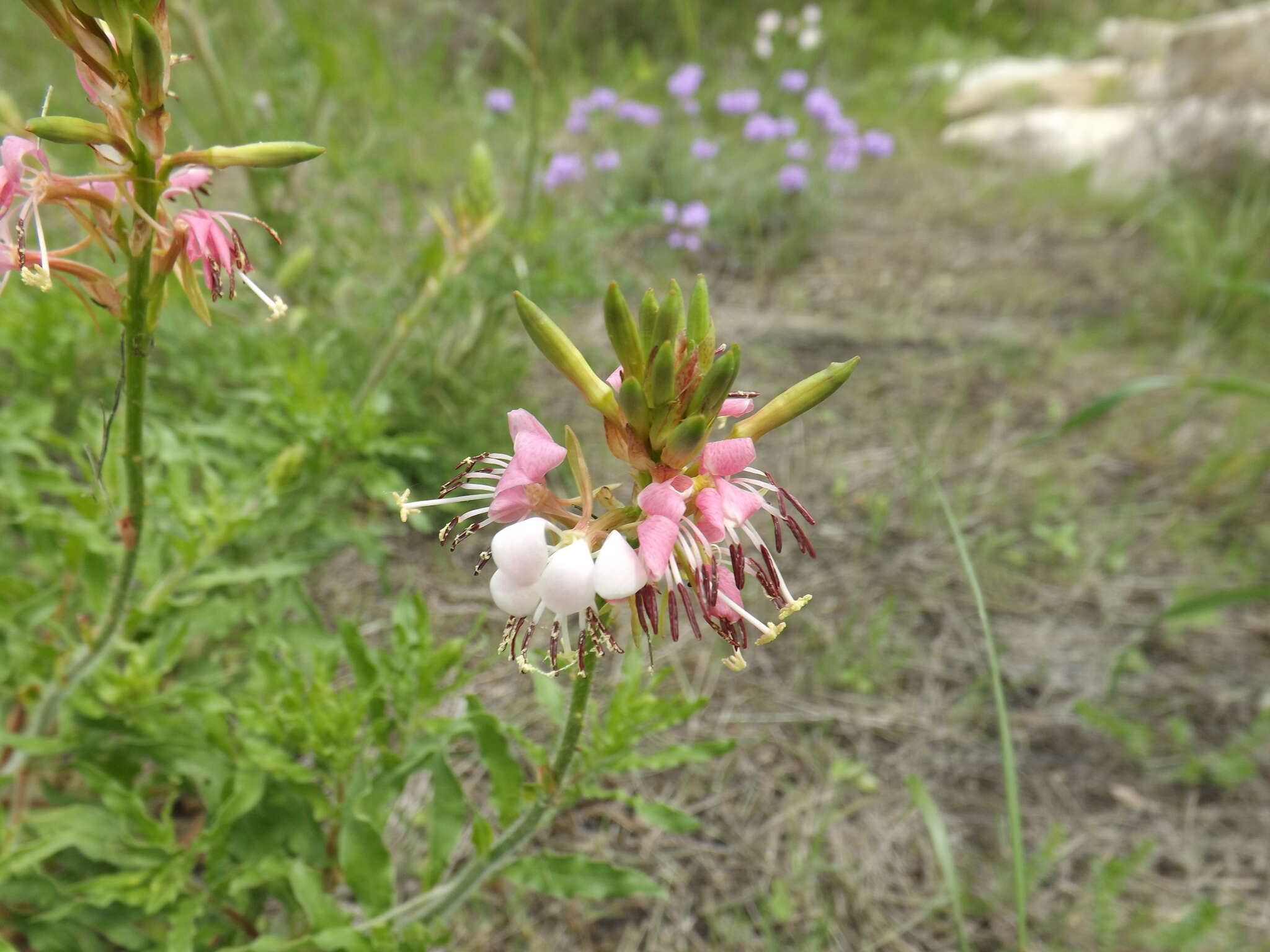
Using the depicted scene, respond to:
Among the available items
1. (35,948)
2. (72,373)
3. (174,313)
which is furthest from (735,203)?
(35,948)

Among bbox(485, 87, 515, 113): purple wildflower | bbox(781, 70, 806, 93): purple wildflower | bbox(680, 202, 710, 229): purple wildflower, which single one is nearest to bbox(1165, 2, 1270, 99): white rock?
bbox(781, 70, 806, 93): purple wildflower

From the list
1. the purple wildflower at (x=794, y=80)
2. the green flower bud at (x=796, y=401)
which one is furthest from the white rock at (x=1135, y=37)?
the green flower bud at (x=796, y=401)

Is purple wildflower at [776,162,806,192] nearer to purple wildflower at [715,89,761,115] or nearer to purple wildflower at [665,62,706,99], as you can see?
purple wildflower at [715,89,761,115]

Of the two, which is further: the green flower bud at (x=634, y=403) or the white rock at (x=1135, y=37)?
the white rock at (x=1135, y=37)

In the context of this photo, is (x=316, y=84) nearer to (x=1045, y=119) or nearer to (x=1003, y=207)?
(x=1003, y=207)

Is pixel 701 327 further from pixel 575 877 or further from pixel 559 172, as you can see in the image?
pixel 559 172

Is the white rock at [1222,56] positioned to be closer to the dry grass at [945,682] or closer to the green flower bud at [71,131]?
the dry grass at [945,682]
